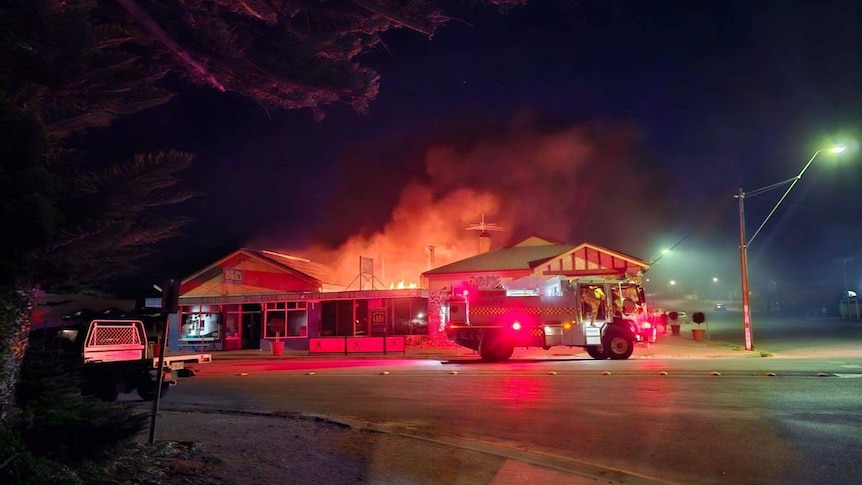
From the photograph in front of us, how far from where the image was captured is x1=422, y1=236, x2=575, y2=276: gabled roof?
97.3ft

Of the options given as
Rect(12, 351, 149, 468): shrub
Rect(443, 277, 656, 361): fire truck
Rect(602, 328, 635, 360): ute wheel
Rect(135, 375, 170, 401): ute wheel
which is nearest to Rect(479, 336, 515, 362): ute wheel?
Rect(443, 277, 656, 361): fire truck

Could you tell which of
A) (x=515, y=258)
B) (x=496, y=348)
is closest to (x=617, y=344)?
(x=496, y=348)

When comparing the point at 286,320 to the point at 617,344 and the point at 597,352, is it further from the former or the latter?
the point at 617,344

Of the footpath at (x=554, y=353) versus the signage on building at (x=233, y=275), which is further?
the signage on building at (x=233, y=275)

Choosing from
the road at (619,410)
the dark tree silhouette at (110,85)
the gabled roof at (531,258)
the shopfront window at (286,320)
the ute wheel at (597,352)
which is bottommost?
the road at (619,410)

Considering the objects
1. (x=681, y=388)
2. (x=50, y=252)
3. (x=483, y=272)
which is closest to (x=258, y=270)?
(x=483, y=272)

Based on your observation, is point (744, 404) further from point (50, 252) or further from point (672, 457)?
point (50, 252)

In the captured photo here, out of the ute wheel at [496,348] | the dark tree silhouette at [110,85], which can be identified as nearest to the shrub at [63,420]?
the dark tree silhouette at [110,85]

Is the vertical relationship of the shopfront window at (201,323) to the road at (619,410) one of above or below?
above

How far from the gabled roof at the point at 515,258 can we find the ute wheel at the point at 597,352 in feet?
28.7

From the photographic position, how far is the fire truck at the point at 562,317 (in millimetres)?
18938

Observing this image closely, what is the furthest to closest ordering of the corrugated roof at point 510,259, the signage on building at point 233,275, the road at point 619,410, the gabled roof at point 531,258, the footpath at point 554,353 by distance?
1. the signage on building at point 233,275
2. the corrugated roof at point 510,259
3. the gabled roof at point 531,258
4. the footpath at point 554,353
5. the road at point 619,410

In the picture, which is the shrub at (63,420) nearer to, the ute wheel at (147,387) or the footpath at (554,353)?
the ute wheel at (147,387)

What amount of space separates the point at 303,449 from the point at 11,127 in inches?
176
